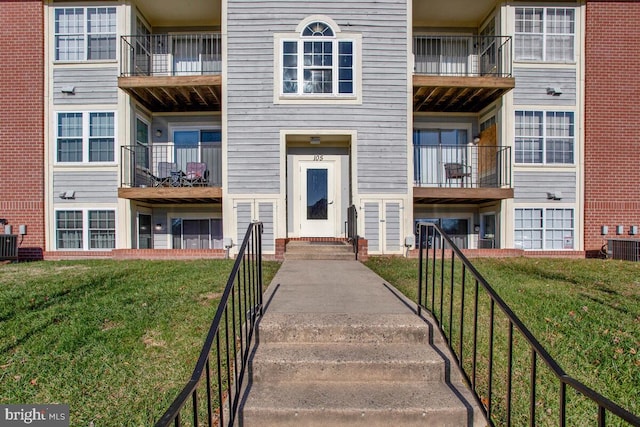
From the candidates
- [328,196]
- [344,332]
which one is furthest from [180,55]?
[344,332]

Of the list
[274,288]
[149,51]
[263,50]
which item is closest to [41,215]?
[149,51]

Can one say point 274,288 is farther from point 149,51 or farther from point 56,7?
point 56,7

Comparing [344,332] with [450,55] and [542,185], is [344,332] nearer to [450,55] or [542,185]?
[542,185]

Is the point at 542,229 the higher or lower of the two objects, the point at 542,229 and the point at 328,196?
the lower

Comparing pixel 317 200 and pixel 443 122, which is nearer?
pixel 317 200


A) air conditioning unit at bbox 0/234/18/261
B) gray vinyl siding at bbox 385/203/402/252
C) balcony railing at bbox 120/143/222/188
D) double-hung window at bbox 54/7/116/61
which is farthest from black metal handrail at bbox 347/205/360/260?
air conditioning unit at bbox 0/234/18/261

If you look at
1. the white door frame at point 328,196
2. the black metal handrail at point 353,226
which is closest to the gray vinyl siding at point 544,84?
the white door frame at point 328,196

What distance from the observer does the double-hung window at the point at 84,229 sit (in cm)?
1049

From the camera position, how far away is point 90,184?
1048 cm

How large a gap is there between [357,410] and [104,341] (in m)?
2.84

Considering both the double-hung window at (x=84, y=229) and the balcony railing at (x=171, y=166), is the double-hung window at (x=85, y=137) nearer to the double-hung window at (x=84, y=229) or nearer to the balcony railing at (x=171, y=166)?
the balcony railing at (x=171, y=166)

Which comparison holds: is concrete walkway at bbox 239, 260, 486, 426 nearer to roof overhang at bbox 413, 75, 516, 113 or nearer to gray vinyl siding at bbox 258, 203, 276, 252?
gray vinyl siding at bbox 258, 203, 276, 252

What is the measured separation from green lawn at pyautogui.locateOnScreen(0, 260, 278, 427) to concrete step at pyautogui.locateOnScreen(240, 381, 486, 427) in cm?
91

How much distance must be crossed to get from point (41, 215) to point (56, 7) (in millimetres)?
6009
